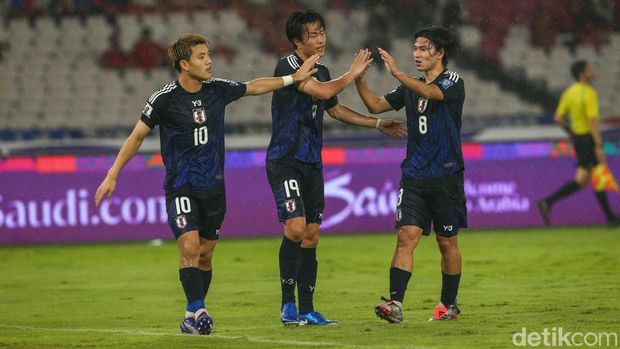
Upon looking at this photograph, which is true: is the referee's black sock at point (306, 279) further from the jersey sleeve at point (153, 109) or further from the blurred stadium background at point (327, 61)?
the blurred stadium background at point (327, 61)

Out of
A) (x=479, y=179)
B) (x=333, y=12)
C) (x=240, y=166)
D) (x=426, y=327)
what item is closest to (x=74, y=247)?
(x=240, y=166)

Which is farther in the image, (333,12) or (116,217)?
(333,12)

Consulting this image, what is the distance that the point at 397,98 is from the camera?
9.09 m

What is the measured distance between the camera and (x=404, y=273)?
862 cm

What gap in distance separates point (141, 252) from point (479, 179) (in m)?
4.70

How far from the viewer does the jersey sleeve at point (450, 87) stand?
8.70 meters

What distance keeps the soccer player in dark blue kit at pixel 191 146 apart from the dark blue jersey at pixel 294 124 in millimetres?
197

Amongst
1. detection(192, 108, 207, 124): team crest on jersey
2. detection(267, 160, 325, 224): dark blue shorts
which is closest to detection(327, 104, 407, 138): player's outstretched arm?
detection(267, 160, 325, 224): dark blue shorts

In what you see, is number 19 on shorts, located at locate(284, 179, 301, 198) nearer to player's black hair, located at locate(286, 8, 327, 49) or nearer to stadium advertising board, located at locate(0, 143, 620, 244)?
player's black hair, located at locate(286, 8, 327, 49)

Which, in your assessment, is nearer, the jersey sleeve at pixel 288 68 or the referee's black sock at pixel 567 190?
the jersey sleeve at pixel 288 68

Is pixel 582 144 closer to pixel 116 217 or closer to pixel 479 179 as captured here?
pixel 479 179

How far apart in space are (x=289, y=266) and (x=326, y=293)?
240cm

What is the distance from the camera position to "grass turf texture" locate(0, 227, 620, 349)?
8109 mm

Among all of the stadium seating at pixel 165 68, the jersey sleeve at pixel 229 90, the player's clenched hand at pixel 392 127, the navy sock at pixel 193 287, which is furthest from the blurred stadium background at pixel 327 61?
the navy sock at pixel 193 287
